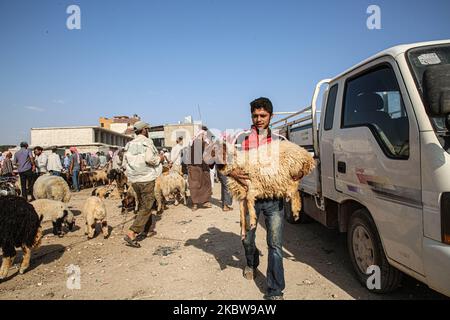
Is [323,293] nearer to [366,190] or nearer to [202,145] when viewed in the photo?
[366,190]

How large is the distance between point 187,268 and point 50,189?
5945mm

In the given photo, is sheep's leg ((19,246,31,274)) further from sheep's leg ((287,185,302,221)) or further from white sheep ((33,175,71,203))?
sheep's leg ((287,185,302,221))

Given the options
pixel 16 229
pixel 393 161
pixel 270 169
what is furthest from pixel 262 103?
pixel 16 229

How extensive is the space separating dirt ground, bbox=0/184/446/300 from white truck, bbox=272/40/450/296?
590 millimetres

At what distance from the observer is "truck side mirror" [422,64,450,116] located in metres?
2.00

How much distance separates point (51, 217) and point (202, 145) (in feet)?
14.0

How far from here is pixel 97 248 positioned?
5.50 metres

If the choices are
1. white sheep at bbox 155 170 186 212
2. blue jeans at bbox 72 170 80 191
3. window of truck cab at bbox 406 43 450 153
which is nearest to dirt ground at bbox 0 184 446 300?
white sheep at bbox 155 170 186 212

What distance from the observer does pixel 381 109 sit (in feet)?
10.4

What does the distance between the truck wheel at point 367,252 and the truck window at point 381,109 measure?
3.14ft

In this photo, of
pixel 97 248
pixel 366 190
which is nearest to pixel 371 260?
pixel 366 190

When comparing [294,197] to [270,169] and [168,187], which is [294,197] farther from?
[168,187]

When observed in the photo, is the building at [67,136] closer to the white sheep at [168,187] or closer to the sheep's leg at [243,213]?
the white sheep at [168,187]

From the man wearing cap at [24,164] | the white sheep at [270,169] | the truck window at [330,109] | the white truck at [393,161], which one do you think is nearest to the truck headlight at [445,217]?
the white truck at [393,161]
